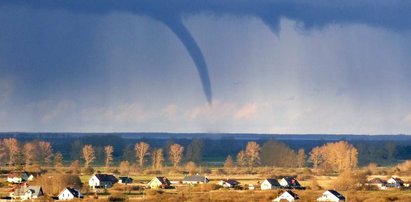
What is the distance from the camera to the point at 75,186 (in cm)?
6159

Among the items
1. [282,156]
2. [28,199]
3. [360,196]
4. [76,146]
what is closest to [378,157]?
[282,156]

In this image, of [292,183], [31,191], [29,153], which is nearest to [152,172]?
[29,153]

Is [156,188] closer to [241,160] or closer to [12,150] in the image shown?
[241,160]

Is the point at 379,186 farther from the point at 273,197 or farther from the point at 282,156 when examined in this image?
the point at 282,156

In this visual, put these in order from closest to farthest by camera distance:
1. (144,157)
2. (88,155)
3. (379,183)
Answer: (379,183) < (88,155) < (144,157)

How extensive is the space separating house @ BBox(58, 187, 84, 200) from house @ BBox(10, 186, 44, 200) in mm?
1471

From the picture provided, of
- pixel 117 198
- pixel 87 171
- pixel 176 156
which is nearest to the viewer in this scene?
pixel 117 198

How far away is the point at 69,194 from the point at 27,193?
246cm

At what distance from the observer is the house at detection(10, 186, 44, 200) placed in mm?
54844

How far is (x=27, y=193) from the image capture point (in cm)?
5572

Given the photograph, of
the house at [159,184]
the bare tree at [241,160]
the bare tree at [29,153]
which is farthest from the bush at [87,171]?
the bare tree at [241,160]

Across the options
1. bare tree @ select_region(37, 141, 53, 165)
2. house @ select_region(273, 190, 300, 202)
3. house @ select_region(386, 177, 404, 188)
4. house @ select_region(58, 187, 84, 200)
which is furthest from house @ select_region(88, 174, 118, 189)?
bare tree @ select_region(37, 141, 53, 165)

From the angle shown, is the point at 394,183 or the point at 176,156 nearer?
the point at 394,183

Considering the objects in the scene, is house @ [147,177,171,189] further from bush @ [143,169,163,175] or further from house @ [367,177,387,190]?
bush @ [143,169,163,175]
